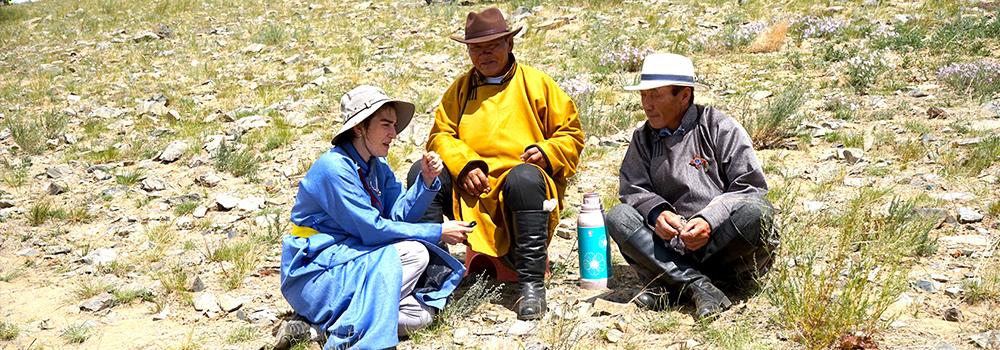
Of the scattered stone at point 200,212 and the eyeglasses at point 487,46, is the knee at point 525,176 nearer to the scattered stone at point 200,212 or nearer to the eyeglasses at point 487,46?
the eyeglasses at point 487,46

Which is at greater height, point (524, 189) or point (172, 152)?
point (524, 189)

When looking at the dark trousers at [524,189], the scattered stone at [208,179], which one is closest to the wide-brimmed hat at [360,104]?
the dark trousers at [524,189]

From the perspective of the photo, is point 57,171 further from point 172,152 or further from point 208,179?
point 208,179

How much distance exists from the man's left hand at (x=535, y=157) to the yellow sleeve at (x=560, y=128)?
0.08 m

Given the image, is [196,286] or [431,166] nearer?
[431,166]

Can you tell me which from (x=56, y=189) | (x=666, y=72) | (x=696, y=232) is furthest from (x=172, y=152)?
(x=696, y=232)

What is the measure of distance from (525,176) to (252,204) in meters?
3.28

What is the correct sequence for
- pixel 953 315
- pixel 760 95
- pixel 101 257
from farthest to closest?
pixel 760 95, pixel 101 257, pixel 953 315

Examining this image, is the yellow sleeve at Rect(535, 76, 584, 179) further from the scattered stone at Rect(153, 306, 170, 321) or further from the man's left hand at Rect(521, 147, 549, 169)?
the scattered stone at Rect(153, 306, 170, 321)

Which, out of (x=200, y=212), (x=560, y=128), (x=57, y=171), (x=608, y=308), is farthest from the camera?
(x=57, y=171)

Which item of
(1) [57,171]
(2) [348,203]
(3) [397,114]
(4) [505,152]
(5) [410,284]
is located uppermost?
(3) [397,114]

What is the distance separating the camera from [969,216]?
16.5 ft

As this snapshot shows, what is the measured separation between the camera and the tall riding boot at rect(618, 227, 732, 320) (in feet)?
13.5

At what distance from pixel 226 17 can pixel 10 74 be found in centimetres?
497
